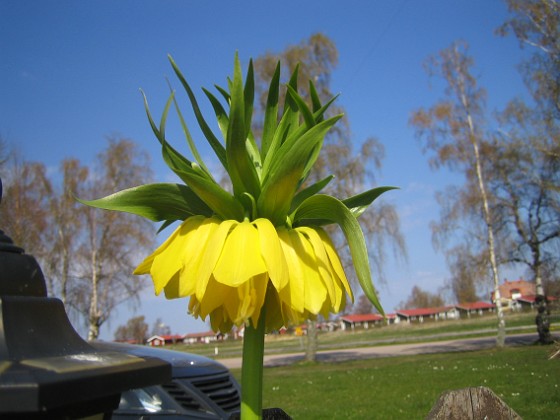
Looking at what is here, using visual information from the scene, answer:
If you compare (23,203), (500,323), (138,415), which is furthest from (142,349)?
(23,203)

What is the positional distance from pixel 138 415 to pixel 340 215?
12.7ft

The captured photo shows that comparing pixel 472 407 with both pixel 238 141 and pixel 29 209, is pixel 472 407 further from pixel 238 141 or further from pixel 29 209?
pixel 29 209

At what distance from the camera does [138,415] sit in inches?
162

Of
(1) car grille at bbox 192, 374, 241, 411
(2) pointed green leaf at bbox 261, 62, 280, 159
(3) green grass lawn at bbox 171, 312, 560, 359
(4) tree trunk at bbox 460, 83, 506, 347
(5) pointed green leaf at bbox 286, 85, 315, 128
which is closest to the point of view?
(5) pointed green leaf at bbox 286, 85, 315, 128

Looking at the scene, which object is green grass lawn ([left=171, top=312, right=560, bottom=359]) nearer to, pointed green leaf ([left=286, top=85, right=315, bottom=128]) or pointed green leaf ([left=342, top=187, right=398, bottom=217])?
pointed green leaf ([left=342, top=187, right=398, bottom=217])

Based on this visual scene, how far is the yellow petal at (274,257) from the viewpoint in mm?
686

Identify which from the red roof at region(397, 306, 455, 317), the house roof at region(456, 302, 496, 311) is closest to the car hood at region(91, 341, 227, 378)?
the red roof at region(397, 306, 455, 317)

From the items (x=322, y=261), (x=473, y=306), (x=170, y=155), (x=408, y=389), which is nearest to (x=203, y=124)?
(x=170, y=155)

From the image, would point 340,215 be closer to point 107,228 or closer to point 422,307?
point 107,228

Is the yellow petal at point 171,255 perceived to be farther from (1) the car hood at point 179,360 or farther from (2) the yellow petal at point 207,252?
(1) the car hood at point 179,360

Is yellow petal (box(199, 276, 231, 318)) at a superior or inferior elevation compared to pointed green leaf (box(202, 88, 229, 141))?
inferior

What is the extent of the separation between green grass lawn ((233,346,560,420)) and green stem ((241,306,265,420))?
18.0ft

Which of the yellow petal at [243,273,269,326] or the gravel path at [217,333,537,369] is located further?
the gravel path at [217,333,537,369]

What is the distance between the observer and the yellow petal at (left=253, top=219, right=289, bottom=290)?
27.0 inches
